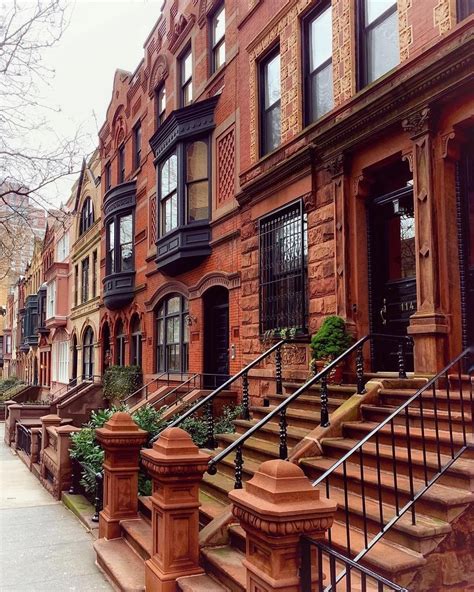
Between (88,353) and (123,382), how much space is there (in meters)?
8.43

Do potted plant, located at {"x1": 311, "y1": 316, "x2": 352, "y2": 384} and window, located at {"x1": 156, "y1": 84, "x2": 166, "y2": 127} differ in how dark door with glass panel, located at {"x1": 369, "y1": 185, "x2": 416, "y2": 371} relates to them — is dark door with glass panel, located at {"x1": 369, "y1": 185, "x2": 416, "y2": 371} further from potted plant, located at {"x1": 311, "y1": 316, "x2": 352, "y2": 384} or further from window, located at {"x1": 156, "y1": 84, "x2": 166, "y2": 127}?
window, located at {"x1": 156, "y1": 84, "x2": 166, "y2": 127}

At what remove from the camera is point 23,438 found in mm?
15656

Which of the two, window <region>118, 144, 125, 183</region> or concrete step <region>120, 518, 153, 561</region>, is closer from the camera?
concrete step <region>120, 518, 153, 561</region>

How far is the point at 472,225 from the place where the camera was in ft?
22.5

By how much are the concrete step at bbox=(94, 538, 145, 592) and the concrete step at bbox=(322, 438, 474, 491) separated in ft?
7.64

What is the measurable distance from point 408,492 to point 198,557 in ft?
6.52

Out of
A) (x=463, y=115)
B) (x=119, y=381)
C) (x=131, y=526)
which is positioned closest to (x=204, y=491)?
(x=131, y=526)

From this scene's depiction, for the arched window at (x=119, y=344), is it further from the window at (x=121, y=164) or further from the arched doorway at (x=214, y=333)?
the arched doorway at (x=214, y=333)

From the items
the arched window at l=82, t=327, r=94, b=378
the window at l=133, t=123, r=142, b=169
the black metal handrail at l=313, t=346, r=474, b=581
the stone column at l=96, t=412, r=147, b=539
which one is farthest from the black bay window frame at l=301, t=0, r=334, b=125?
the arched window at l=82, t=327, r=94, b=378

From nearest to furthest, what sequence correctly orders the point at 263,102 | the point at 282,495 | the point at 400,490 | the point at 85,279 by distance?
the point at 282,495, the point at 400,490, the point at 263,102, the point at 85,279

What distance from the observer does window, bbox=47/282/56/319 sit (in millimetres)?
32172

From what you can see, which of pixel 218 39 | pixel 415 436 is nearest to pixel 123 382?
pixel 218 39

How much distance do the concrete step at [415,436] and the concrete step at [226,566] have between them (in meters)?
1.88

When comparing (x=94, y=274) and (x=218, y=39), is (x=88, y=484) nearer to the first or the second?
(x=218, y=39)
